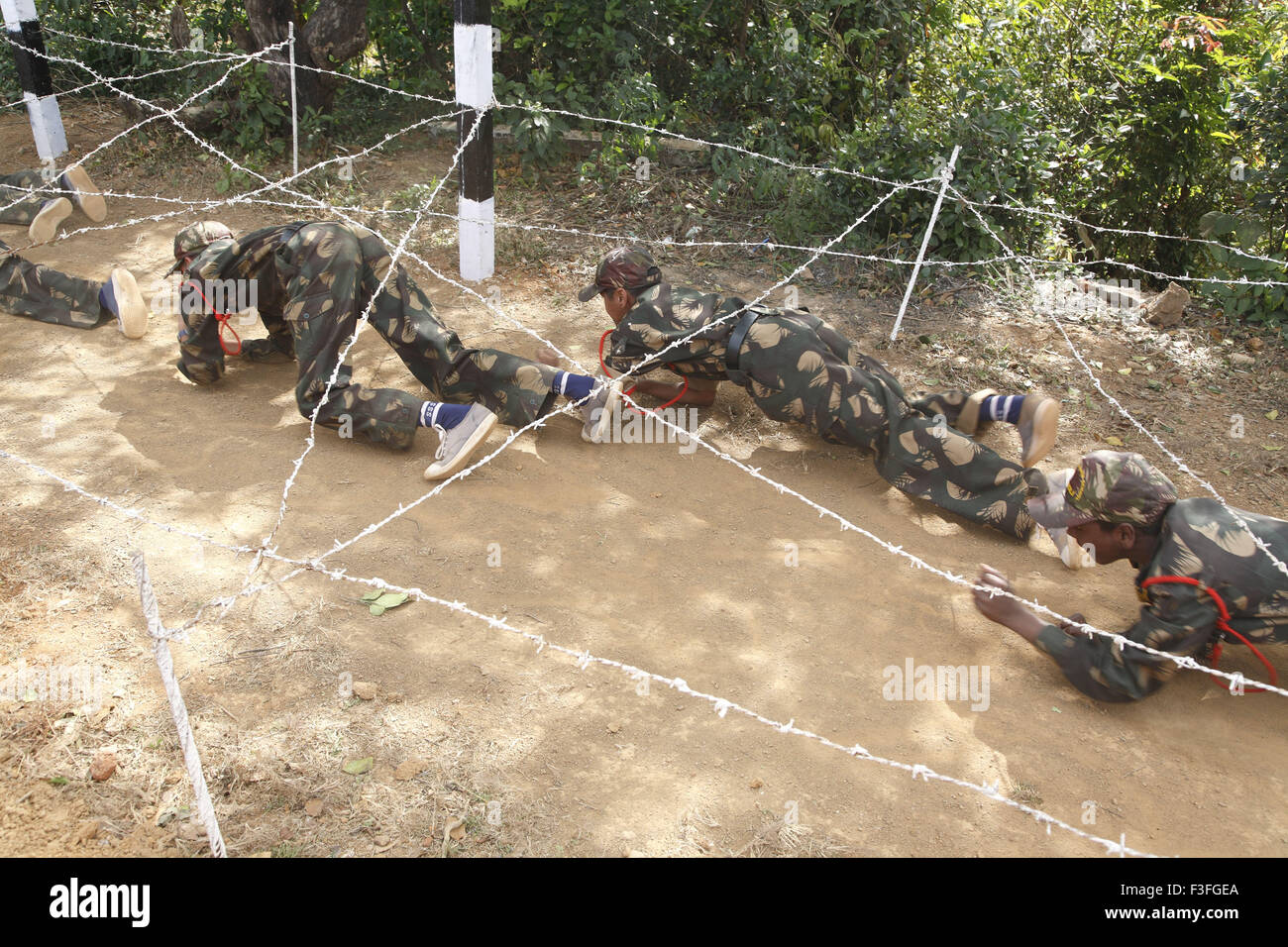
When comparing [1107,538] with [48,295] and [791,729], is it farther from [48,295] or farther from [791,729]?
[48,295]

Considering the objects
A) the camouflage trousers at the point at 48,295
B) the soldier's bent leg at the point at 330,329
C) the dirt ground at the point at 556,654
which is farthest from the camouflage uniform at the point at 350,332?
the camouflage trousers at the point at 48,295

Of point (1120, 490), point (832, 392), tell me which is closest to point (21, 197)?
point (832, 392)

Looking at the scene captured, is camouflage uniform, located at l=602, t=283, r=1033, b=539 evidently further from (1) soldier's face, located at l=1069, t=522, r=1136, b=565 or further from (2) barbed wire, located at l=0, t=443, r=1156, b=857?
(2) barbed wire, located at l=0, t=443, r=1156, b=857

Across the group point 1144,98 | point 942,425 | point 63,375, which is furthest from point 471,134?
point 1144,98

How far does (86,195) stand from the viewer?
642cm

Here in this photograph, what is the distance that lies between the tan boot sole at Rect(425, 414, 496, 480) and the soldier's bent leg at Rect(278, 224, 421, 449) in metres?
0.29

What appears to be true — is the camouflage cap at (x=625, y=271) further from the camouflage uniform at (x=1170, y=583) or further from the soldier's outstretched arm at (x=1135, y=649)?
the soldier's outstretched arm at (x=1135, y=649)

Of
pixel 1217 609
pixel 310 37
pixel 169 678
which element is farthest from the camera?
pixel 310 37

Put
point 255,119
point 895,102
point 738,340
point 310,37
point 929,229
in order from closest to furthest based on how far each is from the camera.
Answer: point 738,340 < point 929,229 < point 895,102 < point 310,37 < point 255,119

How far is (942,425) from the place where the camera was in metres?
4.02

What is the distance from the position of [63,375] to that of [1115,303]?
6.28m

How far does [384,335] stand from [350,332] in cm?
19

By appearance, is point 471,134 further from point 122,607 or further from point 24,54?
point 24,54

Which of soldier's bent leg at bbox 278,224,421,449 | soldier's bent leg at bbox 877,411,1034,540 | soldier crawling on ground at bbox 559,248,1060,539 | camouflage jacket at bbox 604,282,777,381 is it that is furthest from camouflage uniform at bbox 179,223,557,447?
soldier's bent leg at bbox 877,411,1034,540
